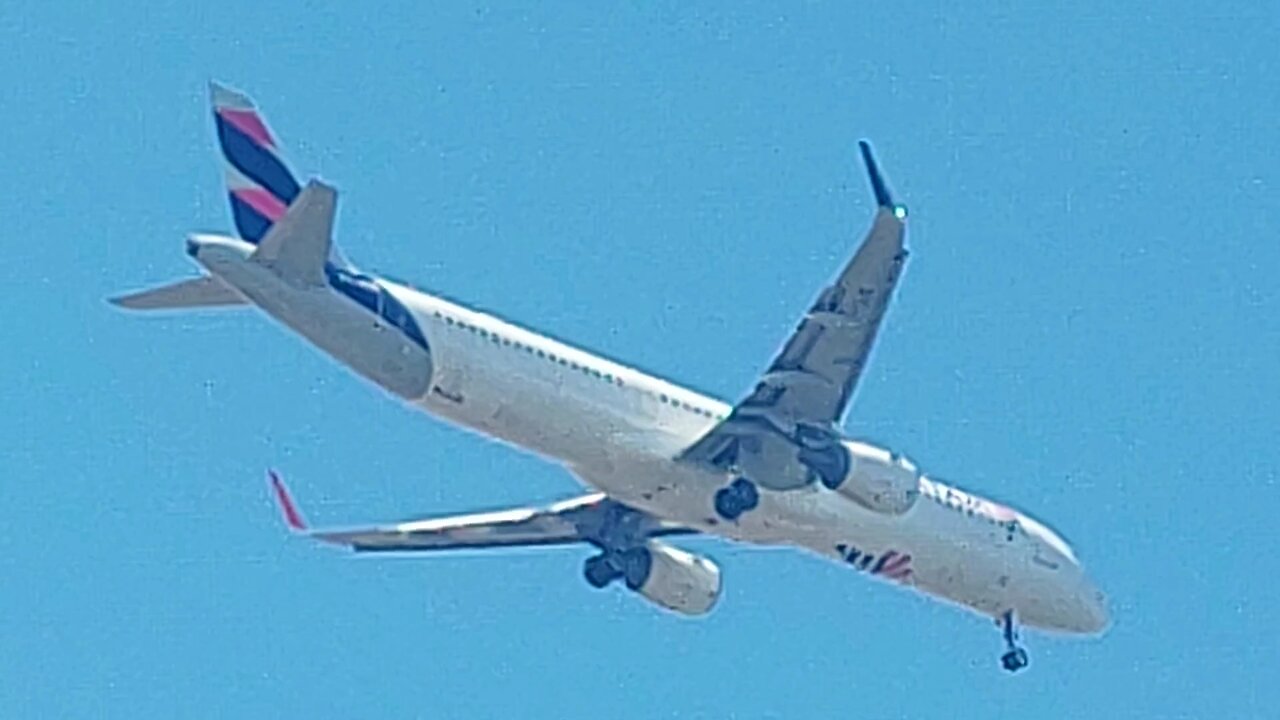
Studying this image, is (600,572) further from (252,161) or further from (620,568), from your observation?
(252,161)

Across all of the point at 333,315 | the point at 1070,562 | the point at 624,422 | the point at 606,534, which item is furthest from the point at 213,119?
the point at 1070,562

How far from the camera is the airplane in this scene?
153 ft

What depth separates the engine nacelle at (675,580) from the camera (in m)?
58.1

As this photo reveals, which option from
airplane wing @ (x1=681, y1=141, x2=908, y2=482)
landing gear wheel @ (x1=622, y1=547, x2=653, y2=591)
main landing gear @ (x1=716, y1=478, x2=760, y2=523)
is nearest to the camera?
airplane wing @ (x1=681, y1=141, x2=908, y2=482)

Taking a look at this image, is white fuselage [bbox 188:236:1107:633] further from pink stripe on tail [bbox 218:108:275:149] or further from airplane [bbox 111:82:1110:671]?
pink stripe on tail [bbox 218:108:275:149]

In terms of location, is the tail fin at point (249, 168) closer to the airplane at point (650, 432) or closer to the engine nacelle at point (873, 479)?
the airplane at point (650, 432)

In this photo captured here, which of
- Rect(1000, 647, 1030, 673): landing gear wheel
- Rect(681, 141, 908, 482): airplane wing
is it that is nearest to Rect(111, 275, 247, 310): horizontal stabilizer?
Rect(681, 141, 908, 482): airplane wing

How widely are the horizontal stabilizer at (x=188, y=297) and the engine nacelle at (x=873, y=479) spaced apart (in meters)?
12.0

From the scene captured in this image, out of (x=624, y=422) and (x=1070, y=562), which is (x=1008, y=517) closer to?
(x=1070, y=562)

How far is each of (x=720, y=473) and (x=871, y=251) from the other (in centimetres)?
813

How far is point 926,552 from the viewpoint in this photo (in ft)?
184

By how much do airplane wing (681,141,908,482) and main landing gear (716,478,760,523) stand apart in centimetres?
48

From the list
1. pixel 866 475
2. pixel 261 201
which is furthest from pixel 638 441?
pixel 261 201

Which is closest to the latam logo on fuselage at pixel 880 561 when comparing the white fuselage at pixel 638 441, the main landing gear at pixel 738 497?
the white fuselage at pixel 638 441
